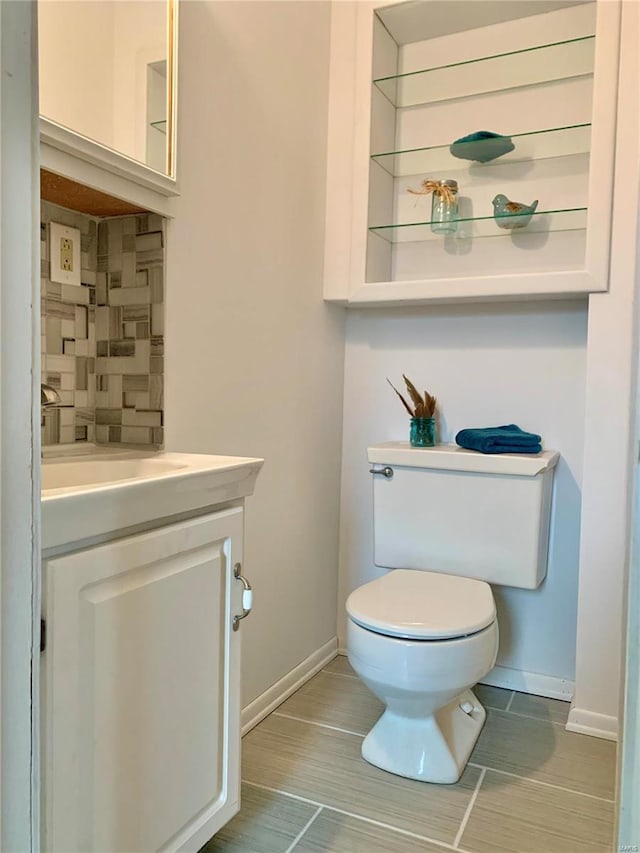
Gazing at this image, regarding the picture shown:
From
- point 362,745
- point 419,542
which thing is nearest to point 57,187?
point 419,542

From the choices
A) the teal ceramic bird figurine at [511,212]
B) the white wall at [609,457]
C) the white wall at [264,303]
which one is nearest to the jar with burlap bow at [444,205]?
the teal ceramic bird figurine at [511,212]

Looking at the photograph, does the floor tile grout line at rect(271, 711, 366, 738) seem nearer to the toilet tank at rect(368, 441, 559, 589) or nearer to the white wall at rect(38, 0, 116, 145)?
the toilet tank at rect(368, 441, 559, 589)

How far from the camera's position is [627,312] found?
1783mm

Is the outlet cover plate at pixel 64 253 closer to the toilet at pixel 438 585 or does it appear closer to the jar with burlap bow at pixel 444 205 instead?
the toilet at pixel 438 585

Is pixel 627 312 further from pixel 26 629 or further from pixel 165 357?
pixel 26 629

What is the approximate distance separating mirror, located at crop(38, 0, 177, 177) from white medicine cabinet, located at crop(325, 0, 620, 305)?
2.74ft

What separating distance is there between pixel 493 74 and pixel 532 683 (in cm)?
198

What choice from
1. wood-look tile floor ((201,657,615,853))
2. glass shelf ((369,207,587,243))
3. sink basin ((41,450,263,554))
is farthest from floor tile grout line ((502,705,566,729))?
glass shelf ((369,207,587,243))

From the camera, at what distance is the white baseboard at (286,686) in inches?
69.9

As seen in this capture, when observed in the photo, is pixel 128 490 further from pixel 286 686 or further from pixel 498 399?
pixel 498 399

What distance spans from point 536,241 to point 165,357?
129cm

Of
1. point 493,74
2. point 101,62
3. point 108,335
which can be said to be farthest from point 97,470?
point 493,74

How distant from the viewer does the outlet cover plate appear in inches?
54.5

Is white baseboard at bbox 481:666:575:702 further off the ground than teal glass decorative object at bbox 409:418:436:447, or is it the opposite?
teal glass decorative object at bbox 409:418:436:447
